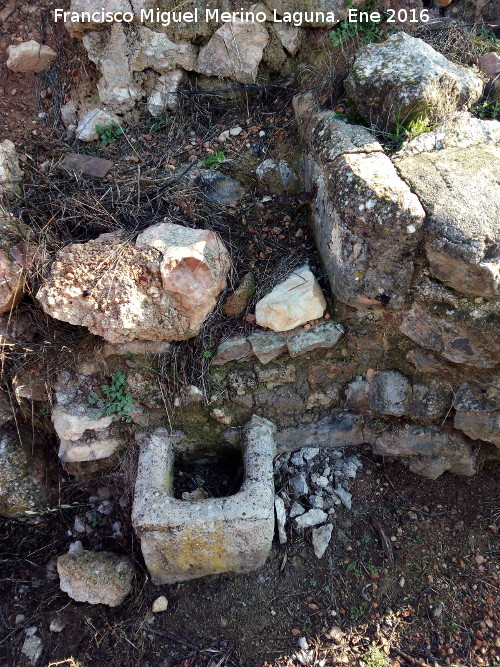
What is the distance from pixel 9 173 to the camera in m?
2.72

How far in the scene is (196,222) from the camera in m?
2.62

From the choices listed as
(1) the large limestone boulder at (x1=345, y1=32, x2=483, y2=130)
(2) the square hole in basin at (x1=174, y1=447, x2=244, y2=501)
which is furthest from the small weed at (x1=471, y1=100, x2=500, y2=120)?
(2) the square hole in basin at (x1=174, y1=447, x2=244, y2=501)

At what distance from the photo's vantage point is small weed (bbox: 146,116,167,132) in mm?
2963

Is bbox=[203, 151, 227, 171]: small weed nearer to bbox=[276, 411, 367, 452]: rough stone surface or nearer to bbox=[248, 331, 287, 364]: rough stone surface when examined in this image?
bbox=[248, 331, 287, 364]: rough stone surface

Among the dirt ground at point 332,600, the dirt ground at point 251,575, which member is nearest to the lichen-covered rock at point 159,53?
the dirt ground at point 251,575

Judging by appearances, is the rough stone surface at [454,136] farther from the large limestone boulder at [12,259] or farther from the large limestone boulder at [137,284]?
the large limestone boulder at [12,259]

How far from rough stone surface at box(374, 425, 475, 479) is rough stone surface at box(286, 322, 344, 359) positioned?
0.62 metres

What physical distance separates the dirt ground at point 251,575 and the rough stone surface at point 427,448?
0.08 meters

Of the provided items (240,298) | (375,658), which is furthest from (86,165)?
(375,658)

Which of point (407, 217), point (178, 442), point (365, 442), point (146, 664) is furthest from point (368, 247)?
point (146, 664)

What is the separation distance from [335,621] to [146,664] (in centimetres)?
86

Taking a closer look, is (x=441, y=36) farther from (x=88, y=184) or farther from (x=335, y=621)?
(x=335, y=621)

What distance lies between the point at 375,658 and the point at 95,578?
4.29 ft

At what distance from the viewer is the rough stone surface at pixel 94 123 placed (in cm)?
294
